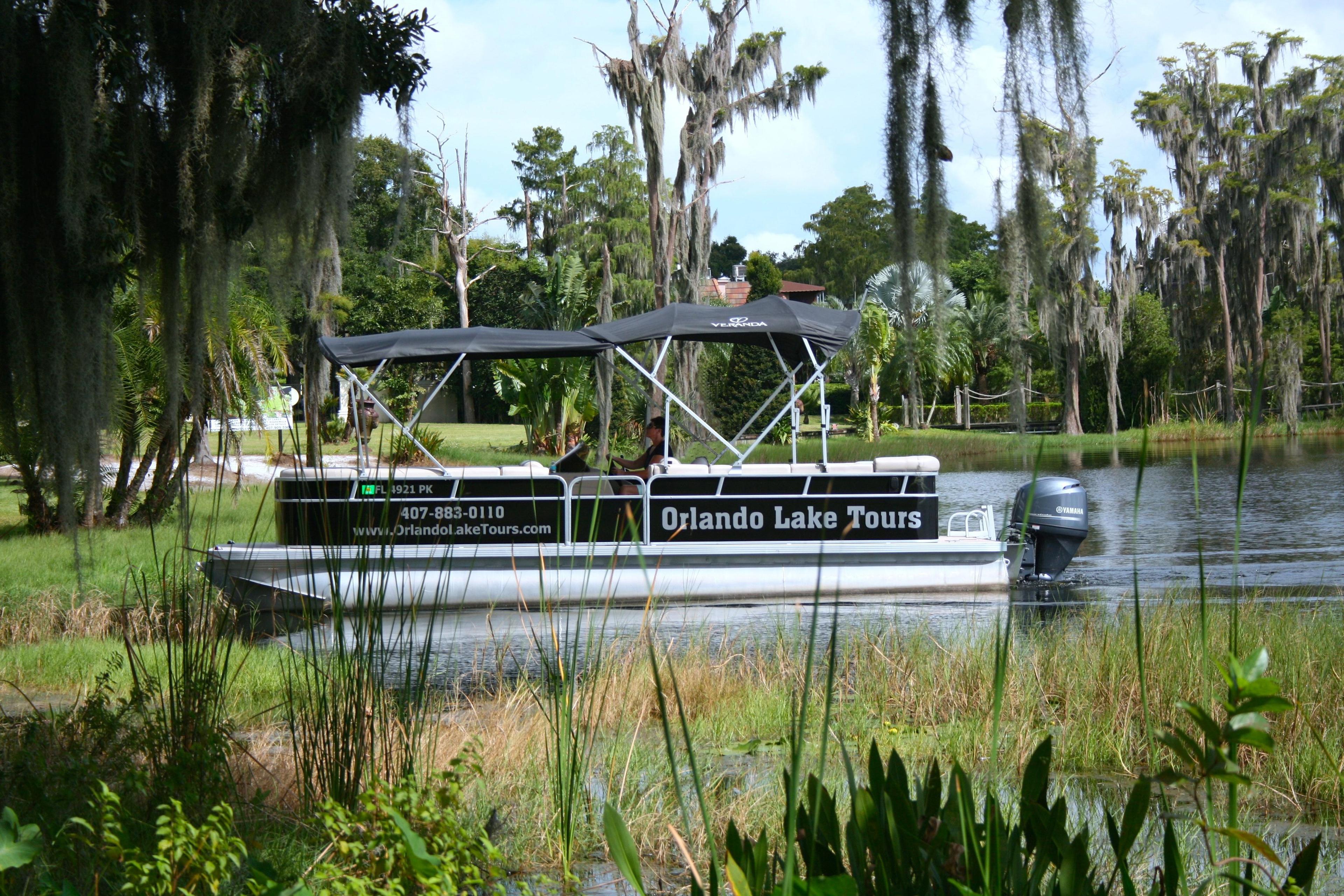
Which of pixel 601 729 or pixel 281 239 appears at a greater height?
pixel 281 239

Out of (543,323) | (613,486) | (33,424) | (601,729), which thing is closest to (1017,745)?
(601,729)

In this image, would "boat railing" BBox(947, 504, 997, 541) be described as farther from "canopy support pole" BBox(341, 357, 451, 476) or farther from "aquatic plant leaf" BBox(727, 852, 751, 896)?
"aquatic plant leaf" BBox(727, 852, 751, 896)

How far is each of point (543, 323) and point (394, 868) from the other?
35075mm

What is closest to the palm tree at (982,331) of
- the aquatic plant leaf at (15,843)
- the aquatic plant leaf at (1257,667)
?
the aquatic plant leaf at (1257,667)

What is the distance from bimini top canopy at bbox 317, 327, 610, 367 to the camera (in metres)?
10.6

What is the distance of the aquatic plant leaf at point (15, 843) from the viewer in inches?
82.0

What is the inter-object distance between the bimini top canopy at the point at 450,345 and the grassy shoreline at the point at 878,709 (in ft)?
12.8

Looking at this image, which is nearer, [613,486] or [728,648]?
[728,648]

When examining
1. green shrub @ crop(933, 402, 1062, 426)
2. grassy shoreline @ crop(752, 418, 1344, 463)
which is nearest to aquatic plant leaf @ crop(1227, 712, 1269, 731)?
grassy shoreline @ crop(752, 418, 1344, 463)

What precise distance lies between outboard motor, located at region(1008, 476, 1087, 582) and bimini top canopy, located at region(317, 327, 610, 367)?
4216mm

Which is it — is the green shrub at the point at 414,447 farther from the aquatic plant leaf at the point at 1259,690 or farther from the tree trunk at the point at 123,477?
the tree trunk at the point at 123,477

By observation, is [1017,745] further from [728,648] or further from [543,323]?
[543,323]

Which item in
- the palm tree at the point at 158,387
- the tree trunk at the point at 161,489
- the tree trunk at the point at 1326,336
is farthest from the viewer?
the tree trunk at the point at 1326,336

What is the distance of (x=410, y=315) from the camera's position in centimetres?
3756
